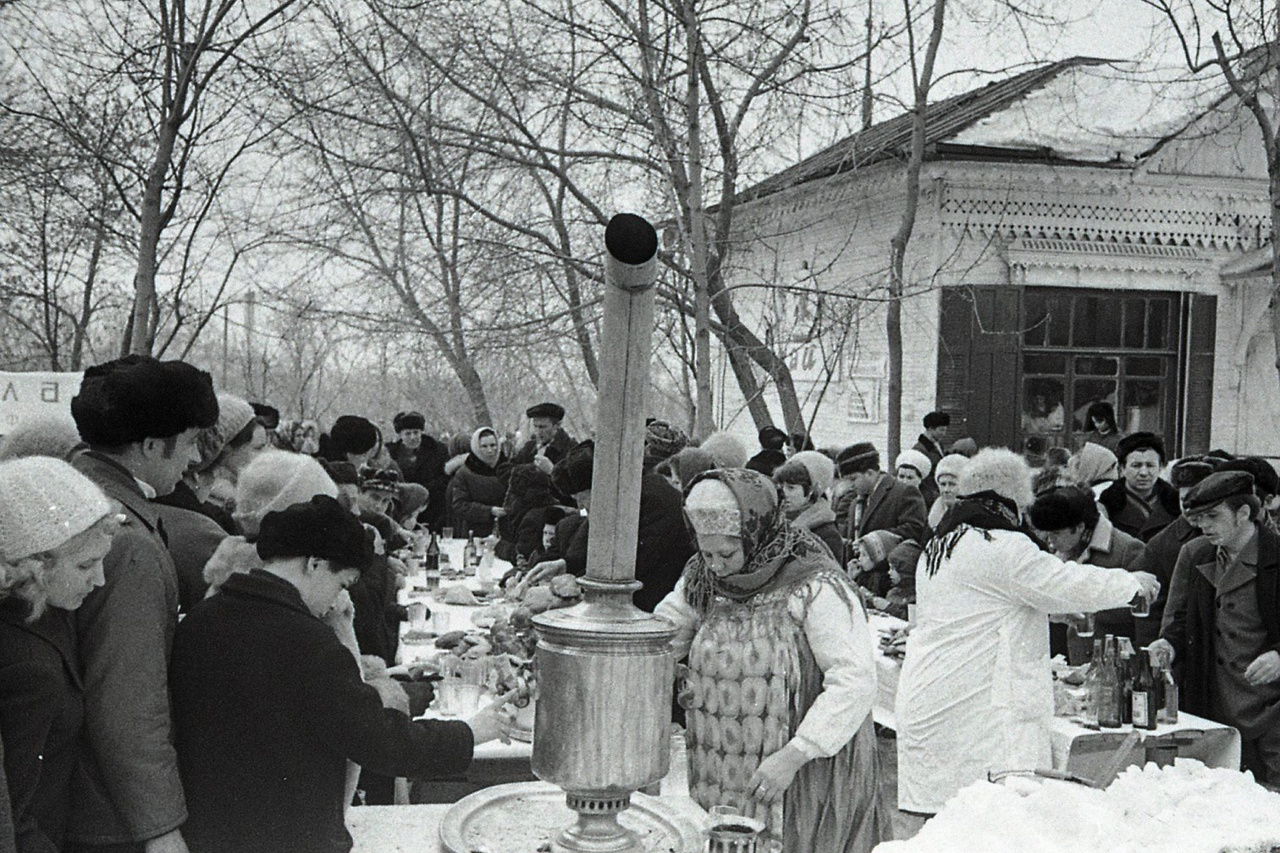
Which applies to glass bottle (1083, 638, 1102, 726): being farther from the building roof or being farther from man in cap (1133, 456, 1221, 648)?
the building roof

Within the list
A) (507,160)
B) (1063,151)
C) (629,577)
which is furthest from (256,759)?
(1063,151)

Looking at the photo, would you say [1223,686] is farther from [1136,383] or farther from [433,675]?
[1136,383]

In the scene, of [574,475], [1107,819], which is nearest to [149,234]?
[574,475]

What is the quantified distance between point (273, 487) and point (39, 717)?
3.43 ft

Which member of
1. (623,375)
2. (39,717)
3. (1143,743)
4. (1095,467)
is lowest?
(1143,743)

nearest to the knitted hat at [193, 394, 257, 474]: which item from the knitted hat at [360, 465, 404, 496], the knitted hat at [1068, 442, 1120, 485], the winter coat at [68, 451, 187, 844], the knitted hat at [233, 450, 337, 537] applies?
the knitted hat at [233, 450, 337, 537]

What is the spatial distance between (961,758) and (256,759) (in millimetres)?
2906

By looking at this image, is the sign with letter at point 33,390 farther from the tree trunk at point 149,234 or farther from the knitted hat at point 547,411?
the knitted hat at point 547,411

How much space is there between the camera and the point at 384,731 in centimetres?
263

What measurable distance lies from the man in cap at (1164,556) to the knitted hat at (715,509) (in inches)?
127

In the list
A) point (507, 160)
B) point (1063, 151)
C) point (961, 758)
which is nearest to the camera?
point (961, 758)

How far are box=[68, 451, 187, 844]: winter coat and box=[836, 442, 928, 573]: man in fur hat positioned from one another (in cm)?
595

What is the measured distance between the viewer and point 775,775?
3.28 m

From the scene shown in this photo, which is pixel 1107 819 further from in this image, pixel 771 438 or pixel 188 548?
pixel 771 438
